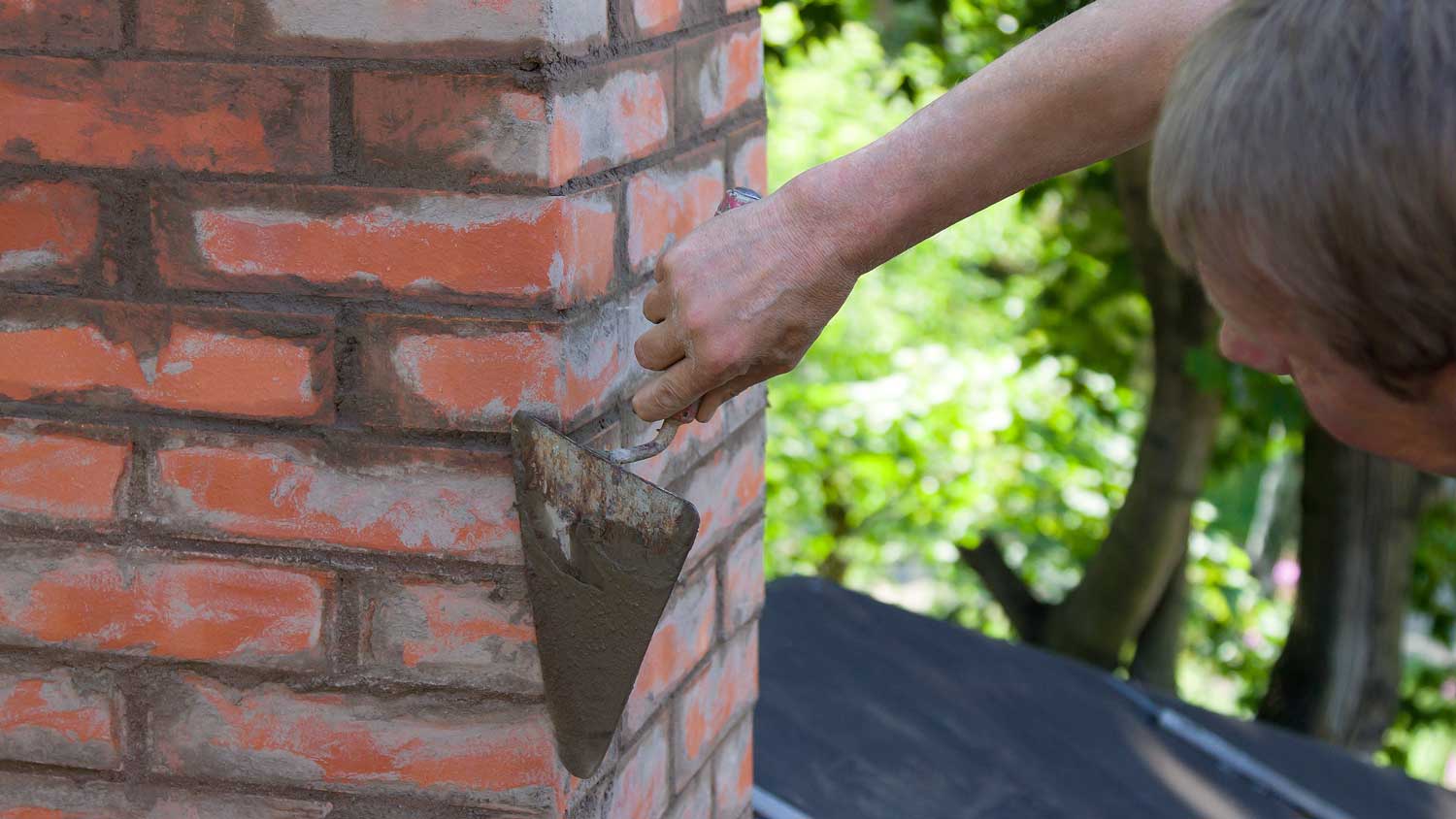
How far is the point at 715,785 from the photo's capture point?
1.52 metres

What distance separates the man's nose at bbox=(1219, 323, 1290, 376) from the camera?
0.92m

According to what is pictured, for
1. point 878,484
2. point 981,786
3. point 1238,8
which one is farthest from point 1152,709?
point 878,484

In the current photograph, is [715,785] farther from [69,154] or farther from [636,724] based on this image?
[69,154]

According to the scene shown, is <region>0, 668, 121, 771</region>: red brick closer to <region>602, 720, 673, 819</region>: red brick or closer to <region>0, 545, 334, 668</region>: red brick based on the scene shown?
<region>0, 545, 334, 668</region>: red brick

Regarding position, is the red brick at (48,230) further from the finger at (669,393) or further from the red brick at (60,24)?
the finger at (669,393)

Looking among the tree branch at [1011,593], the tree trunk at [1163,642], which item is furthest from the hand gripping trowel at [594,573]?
the tree trunk at [1163,642]

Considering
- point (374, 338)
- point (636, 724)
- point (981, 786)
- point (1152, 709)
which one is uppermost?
point (374, 338)

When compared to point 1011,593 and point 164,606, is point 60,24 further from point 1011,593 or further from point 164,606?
point 1011,593

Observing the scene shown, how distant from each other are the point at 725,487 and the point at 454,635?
1.31 ft

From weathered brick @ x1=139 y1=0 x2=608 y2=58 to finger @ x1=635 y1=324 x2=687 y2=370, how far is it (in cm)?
24

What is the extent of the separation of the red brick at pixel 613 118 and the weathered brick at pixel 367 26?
0.05 meters

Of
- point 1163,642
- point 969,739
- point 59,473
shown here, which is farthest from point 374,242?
point 1163,642

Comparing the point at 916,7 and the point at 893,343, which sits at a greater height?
the point at 916,7

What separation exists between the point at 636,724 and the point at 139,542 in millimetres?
446
